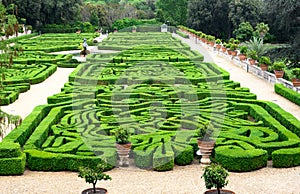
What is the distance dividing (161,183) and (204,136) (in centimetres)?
217

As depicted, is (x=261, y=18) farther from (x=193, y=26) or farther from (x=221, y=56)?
(x=221, y=56)

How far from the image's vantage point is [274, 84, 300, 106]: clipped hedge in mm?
18508

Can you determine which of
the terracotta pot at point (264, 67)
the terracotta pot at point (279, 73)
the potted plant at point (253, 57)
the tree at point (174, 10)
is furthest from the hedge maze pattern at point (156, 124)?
the tree at point (174, 10)

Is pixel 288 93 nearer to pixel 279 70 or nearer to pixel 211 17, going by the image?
pixel 279 70

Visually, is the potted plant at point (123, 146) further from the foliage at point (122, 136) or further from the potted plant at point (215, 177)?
the potted plant at point (215, 177)

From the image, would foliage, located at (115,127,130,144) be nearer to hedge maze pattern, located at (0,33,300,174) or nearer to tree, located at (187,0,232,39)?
hedge maze pattern, located at (0,33,300,174)

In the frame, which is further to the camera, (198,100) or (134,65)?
(134,65)

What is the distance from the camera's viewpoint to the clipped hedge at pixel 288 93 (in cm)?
1851

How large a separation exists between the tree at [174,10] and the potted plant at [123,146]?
68.4 m


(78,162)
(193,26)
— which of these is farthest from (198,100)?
(193,26)

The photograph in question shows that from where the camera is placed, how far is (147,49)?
36562 millimetres

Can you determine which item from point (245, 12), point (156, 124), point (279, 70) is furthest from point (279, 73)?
point (245, 12)

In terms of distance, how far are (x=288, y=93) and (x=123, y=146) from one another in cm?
967

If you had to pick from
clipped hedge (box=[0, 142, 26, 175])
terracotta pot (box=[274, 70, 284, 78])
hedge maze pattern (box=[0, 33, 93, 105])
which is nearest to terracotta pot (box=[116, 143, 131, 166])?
clipped hedge (box=[0, 142, 26, 175])
